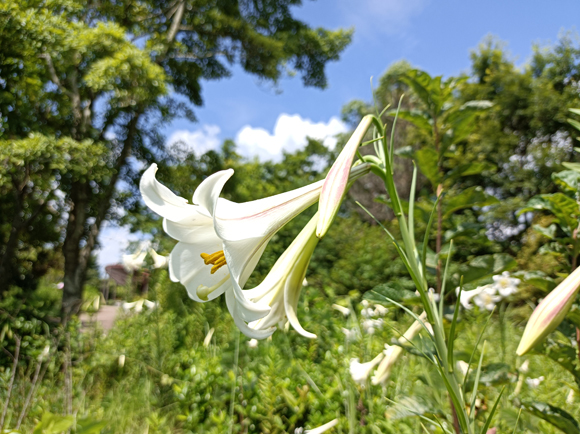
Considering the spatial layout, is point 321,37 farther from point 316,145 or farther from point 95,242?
point 316,145

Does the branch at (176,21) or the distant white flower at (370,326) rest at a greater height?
the branch at (176,21)

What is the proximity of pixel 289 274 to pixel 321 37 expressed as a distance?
7.37m

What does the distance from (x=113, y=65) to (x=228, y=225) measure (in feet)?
14.6

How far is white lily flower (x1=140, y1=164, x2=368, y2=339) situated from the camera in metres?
0.59

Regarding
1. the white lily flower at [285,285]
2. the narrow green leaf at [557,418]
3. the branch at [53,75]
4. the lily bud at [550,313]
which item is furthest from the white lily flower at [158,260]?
the branch at [53,75]

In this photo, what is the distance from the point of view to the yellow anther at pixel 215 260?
735mm

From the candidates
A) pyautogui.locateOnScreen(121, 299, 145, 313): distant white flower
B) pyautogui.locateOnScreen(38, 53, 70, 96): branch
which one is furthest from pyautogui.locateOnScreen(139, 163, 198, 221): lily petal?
pyautogui.locateOnScreen(38, 53, 70, 96): branch

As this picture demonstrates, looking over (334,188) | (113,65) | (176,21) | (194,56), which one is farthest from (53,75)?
(334,188)

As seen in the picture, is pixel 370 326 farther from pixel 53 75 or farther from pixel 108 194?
pixel 53 75

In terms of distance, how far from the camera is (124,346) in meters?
2.78

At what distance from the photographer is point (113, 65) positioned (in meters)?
4.22

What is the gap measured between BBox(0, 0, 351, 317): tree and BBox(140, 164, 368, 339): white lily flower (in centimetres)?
407

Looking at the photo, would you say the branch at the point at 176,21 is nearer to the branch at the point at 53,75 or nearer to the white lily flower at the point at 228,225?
the branch at the point at 53,75

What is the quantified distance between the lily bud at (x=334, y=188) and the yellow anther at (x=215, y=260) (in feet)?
0.99
